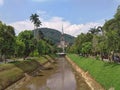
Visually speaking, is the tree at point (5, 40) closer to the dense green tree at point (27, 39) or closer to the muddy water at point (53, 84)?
the muddy water at point (53, 84)

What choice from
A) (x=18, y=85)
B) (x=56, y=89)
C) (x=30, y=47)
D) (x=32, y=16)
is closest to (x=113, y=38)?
(x=56, y=89)

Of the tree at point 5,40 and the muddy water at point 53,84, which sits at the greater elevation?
the tree at point 5,40

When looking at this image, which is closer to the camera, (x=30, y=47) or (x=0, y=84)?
(x=0, y=84)

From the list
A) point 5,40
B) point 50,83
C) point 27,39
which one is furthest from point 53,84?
point 27,39

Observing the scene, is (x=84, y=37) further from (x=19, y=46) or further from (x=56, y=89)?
(x=56, y=89)

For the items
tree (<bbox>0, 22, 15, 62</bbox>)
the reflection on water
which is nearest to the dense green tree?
tree (<bbox>0, 22, 15, 62</bbox>)

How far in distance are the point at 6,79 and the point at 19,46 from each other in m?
36.5

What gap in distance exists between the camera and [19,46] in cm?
8631

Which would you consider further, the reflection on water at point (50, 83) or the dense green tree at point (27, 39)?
the dense green tree at point (27, 39)

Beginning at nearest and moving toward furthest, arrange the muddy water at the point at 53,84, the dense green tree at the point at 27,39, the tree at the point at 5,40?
the muddy water at the point at 53,84
the tree at the point at 5,40
the dense green tree at the point at 27,39

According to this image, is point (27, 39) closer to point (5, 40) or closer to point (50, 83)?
point (5, 40)

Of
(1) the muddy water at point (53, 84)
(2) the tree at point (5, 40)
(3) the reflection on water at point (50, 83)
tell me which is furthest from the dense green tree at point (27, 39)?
(3) the reflection on water at point (50, 83)

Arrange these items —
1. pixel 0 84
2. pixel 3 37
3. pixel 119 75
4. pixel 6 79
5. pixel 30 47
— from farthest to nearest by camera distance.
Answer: pixel 30 47, pixel 3 37, pixel 6 79, pixel 0 84, pixel 119 75

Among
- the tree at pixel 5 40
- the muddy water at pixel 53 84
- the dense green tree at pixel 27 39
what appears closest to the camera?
the muddy water at pixel 53 84
